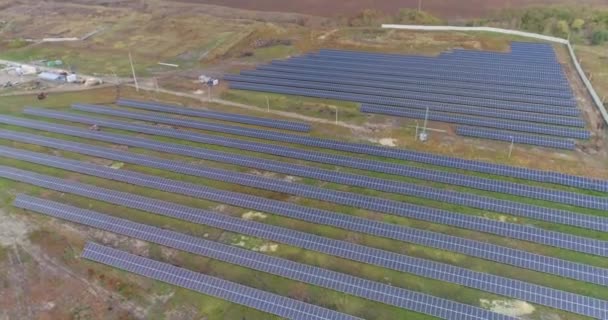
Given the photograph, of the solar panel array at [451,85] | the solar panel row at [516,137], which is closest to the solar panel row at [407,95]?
the solar panel array at [451,85]

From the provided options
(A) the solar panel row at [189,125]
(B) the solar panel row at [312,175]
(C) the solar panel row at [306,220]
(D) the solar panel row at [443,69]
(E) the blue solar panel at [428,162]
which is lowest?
(C) the solar panel row at [306,220]

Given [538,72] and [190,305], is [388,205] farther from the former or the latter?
[538,72]

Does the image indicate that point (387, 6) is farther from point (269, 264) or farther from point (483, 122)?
point (269, 264)

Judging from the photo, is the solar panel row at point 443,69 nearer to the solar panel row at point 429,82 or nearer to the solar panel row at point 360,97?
the solar panel row at point 429,82

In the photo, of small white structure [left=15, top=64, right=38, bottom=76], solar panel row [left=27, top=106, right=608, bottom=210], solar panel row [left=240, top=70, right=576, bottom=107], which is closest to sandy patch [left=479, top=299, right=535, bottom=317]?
solar panel row [left=27, top=106, right=608, bottom=210]

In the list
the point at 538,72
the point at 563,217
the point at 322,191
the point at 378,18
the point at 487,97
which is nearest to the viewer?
the point at 563,217

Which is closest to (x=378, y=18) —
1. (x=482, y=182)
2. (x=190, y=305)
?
(x=482, y=182)

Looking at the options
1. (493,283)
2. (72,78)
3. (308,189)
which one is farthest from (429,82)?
(72,78)
